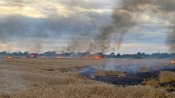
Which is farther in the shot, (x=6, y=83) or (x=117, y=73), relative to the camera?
(x=117, y=73)

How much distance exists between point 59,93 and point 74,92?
47.9 inches

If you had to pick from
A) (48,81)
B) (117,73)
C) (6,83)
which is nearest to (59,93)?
(6,83)

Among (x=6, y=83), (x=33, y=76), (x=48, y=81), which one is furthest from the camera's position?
(x=33, y=76)

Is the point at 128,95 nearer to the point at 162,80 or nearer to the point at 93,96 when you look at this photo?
the point at 93,96

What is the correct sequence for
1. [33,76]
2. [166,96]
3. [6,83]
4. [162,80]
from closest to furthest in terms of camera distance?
[166,96] → [6,83] → [33,76] → [162,80]

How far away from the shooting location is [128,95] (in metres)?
22.4

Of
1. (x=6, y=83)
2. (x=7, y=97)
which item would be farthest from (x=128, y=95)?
(x=6, y=83)

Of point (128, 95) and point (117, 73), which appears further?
point (117, 73)

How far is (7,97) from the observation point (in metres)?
22.2

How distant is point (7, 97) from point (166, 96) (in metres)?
10.5

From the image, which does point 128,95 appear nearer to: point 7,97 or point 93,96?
point 93,96

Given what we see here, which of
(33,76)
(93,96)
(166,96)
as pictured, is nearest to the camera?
(93,96)

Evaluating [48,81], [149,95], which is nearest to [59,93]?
[149,95]

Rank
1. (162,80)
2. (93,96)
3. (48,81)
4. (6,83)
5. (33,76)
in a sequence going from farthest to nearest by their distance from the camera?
(162,80)
(33,76)
(48,81)
(6,83)
(93,96)
